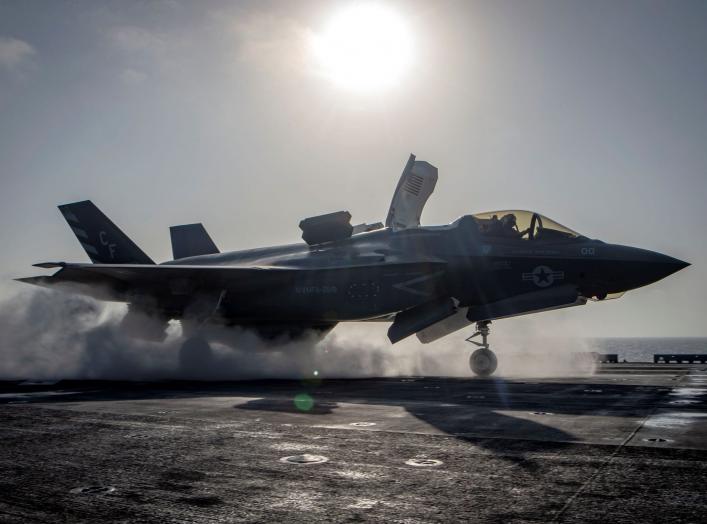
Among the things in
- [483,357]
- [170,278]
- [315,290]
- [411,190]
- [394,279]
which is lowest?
[483,357]

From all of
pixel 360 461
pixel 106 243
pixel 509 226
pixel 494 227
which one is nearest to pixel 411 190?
pixel 494 227

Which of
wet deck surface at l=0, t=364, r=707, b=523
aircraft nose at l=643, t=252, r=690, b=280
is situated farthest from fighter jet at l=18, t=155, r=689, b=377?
wet deck surface at l=0, t=364, r=707, b=523

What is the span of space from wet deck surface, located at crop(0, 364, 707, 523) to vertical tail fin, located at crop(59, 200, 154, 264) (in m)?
14.0

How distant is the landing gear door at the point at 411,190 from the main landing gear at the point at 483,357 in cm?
713

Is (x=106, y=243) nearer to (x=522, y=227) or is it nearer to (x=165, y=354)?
(x=165, y=354)

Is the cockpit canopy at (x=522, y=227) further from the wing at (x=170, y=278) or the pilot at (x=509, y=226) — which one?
the wing at (x=170, y=278)

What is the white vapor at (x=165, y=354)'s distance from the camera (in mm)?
19312

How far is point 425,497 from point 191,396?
890cm

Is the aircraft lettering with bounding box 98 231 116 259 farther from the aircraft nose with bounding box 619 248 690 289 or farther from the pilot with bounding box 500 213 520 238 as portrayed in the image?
the aircraft nose with bounding box 619 248 690 289

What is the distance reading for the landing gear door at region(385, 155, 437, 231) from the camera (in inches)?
977

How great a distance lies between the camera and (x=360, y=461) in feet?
19.4

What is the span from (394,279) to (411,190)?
7.27 metres

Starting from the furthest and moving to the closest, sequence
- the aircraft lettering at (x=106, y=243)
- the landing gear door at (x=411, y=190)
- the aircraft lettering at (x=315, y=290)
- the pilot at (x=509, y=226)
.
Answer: the landing gear door at (x=411, y=190) → the aircraft lettering at (x=106, y=243) → the aircraft lettering at (x=315, y=290) → the pilot at (x=509, y=226)

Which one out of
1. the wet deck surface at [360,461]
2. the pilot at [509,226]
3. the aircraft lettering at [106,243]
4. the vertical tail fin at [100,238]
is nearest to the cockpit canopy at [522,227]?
the pilot at [509,226]
